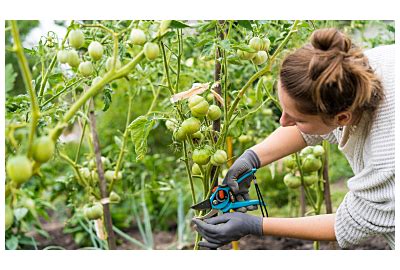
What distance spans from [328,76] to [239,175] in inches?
15.7

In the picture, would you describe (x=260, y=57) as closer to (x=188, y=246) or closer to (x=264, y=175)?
(x=188, y=246)

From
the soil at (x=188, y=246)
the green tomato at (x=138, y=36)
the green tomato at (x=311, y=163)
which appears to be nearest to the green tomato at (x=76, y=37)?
the green tomato at (x=138, y=36)

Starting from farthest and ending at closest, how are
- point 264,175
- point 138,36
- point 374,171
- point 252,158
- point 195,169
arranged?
point 264,175
point 252,158
point 195,169
point 374,171
point 138,36

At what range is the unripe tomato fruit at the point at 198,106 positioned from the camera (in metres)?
1.14

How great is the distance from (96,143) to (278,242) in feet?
3.53

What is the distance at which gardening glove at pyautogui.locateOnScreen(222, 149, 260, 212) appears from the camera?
133 centimetres

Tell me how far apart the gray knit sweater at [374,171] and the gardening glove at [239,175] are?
0.23 m

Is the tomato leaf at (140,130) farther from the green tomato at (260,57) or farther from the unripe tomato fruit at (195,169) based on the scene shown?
the green tomato at (260,57)

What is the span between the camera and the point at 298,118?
46.9 inches
